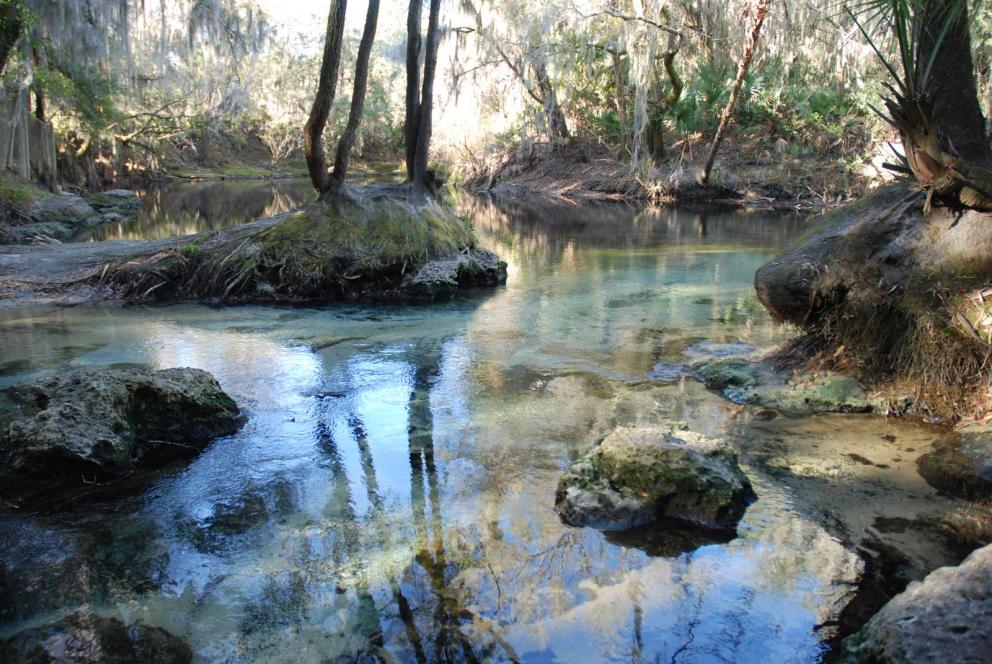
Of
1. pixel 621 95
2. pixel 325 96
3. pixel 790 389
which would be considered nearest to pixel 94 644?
pixel 790 389

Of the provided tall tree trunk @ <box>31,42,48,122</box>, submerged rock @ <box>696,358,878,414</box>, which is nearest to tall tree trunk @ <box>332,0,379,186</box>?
submerged rock @ <box>696,358,878,414</box>

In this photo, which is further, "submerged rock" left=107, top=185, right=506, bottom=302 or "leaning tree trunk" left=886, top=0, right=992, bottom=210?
"submerged rock" left=107, top=185, right=506, bottom=302

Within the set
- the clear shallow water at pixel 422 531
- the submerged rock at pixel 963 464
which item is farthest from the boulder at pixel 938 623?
the submerged rock at pixel 963 464

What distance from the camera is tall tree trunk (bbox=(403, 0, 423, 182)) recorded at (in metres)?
11.9

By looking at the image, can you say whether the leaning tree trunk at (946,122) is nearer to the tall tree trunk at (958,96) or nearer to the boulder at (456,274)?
the tall tree trunk at (958,96)

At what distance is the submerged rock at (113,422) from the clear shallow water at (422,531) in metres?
0.26

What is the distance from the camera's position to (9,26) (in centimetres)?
1528

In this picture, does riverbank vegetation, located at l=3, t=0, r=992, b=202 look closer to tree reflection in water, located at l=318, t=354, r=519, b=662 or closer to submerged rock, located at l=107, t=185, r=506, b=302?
submerged rock, located at l=107, t=185, r=506, b=302

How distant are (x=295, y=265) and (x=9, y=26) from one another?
9.72 meters

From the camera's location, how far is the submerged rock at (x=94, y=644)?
2.99 metres

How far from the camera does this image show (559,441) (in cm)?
518

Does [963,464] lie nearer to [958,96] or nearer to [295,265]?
[958,96]

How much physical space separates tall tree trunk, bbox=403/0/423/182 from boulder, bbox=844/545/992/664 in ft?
34.0

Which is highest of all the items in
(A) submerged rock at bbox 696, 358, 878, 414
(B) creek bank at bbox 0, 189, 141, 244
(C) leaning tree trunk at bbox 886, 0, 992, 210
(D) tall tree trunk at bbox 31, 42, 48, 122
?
(D) tall tree trunk at bbox 31, 42, 48, 122
